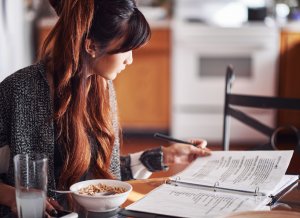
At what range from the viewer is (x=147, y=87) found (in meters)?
4.33

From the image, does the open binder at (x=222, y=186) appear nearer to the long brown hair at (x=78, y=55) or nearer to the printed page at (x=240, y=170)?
the printed page at (x=240, y=170)

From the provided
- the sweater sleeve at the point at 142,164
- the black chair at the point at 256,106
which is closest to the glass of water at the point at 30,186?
the sweater sleeve at the point at 142,164

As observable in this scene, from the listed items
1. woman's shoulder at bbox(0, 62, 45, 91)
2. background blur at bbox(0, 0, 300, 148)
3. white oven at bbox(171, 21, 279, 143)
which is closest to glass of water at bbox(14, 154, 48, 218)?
woman's shoulder at bbox(0, 62, 45, 91)

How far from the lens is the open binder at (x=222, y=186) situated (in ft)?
4.05

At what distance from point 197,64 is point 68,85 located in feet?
9.43

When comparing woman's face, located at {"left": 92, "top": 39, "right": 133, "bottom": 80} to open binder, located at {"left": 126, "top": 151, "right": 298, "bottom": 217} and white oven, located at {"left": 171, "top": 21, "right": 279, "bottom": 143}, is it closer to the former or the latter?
open binder, located at {"left": 126, "top": 151, "right": 298, "bottom": 217}

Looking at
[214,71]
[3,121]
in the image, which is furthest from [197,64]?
[3,121]

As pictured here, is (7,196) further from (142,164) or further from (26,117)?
(142,164)

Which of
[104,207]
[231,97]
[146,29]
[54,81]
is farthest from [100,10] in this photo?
[231,97]

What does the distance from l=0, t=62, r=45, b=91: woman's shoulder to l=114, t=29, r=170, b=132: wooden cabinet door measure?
109 inches

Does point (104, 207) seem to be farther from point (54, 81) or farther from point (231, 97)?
point (231, 97)

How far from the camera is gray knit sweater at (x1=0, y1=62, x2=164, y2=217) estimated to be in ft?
4.64

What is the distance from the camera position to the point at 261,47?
4.17 meters

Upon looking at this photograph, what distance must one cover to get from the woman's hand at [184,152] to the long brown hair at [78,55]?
0.20 meters
